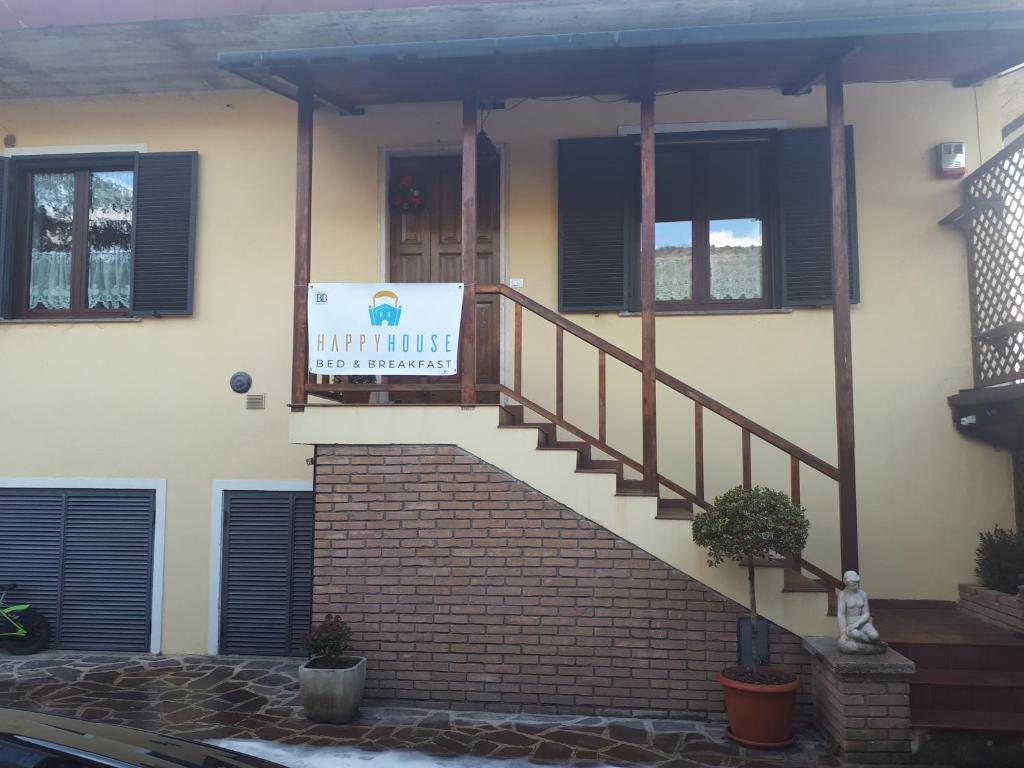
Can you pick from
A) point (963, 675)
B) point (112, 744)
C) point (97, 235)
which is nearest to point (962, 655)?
point (963, 675)

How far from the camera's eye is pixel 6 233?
8.42 m

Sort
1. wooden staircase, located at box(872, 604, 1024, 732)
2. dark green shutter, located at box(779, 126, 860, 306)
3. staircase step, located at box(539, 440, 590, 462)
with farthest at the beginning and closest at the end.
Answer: dark green shutter, located at box(779, 126, 860, 306), staircase step, located at box(539, 440, 590, 462), wooden staircase, located at box(872, 604, 1024, 732)

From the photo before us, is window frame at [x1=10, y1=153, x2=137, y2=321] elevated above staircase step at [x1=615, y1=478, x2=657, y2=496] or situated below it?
above

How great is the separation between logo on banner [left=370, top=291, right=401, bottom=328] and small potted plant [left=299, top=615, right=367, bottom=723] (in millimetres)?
2273

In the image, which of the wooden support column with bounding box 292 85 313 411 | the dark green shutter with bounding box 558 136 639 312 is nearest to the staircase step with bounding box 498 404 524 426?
the dark green shutter with bounding box 558 136 639 312

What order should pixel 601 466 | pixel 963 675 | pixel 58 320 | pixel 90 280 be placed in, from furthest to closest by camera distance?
pixel 90 280
pixel 58 320
pixel 601 466
pixel 963 675

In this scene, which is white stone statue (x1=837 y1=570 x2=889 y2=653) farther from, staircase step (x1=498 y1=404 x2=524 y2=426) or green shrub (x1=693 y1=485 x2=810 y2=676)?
staircase step (x1=498 y1=404 x2=524 y2=426)

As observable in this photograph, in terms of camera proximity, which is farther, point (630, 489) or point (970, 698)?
point (630, 489)

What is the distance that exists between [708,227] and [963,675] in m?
4.26

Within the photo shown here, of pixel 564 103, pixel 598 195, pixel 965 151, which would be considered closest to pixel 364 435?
pixel 598 195

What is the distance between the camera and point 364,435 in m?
6.39

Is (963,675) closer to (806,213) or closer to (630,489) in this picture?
(630,489)

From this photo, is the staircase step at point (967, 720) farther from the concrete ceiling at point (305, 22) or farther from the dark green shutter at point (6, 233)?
the dark green shutter at point (6, 233)

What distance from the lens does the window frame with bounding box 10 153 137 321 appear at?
846 centimetres
